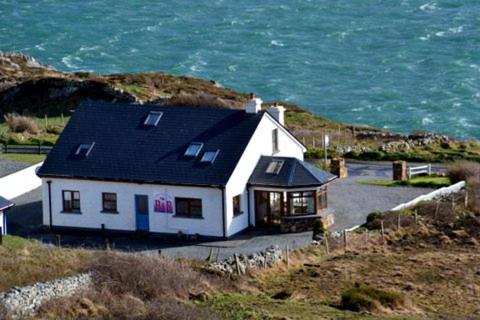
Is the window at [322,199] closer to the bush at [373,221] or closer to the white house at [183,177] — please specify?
the white house at [183,177]

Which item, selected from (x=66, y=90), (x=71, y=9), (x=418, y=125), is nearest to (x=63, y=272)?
(x=66, y=90)

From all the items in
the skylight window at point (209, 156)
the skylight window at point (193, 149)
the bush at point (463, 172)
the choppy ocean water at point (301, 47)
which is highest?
the choppy ocean water at point (301, 47)

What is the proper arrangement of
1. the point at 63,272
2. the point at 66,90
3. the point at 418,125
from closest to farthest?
1. the point at 63,272
2. the point at 66,90
3. the point at 418,125

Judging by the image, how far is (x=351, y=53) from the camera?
122 meters

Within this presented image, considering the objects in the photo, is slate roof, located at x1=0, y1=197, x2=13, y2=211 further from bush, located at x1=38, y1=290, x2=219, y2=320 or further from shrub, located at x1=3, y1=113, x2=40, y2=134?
shrub, located at x1=3, y1=113, x2=40, y2=134

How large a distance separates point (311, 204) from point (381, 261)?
519 centimetres

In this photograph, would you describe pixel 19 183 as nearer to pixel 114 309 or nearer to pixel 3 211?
pixel 3 211

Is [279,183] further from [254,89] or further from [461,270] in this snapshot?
[254,89]

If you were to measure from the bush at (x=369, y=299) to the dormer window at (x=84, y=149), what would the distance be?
591 inches

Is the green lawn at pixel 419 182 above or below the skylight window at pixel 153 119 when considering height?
below

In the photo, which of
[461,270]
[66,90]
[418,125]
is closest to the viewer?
[461,270]

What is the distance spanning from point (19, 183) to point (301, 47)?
71.7 meters

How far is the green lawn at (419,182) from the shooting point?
5675 cm

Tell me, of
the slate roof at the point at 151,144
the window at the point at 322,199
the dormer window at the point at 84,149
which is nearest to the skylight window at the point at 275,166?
the slate roof at the point at 151,144
